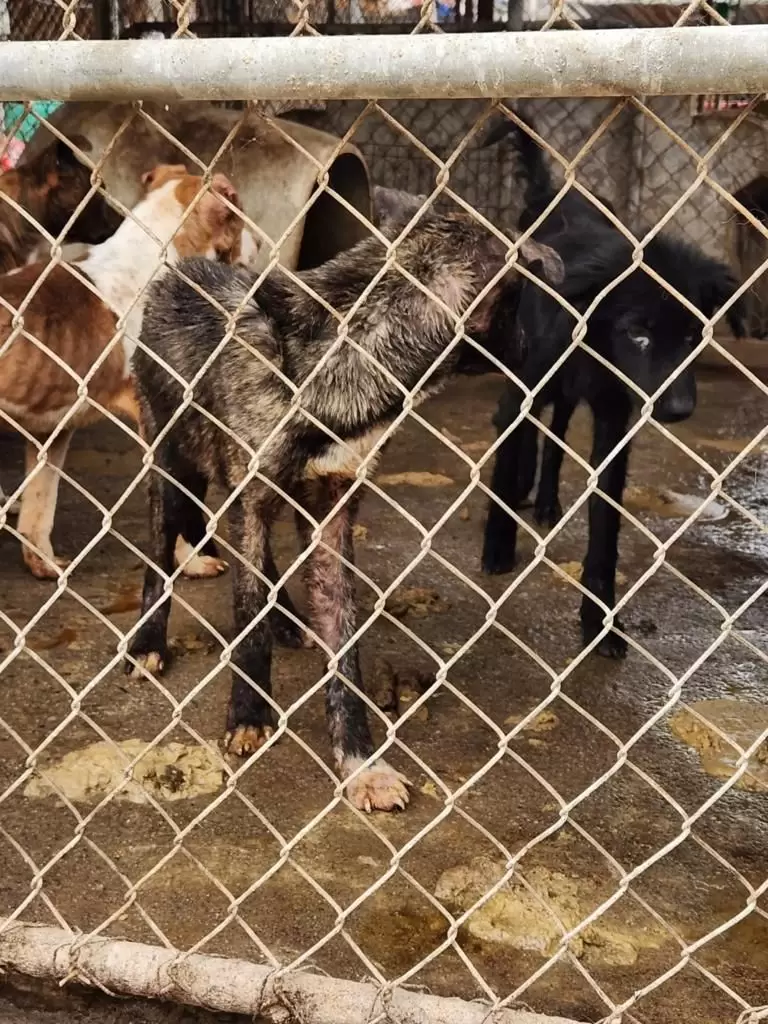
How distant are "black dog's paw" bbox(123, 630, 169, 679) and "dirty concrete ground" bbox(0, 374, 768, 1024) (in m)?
0.05

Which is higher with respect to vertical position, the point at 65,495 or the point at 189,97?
the point at 189,97

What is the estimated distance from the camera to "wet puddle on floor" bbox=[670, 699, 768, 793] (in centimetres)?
287

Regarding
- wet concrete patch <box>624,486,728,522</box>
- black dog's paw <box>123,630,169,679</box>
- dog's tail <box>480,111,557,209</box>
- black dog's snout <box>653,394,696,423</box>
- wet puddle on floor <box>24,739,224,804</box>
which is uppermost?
dog's tail <box>480,111,557,209</box>

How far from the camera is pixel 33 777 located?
273cm

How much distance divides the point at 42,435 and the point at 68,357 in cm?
49

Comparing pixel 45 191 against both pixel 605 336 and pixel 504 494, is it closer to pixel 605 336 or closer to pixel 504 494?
pixel 504 494

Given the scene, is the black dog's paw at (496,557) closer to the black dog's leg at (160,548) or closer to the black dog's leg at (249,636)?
the black dog's leg at (160,548)

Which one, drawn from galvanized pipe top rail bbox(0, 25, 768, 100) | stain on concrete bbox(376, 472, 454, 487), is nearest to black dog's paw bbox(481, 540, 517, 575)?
stain on concrete bbox(376, 472, 454, 487)

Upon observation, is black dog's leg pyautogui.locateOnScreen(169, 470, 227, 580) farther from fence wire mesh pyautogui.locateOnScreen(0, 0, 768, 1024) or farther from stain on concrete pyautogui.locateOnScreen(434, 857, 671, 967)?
stain on concrete pyautogui.locateOnScreen(434, 857, 671, 967)

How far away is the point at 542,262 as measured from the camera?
2455 mm

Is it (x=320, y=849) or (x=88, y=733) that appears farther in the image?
(x=88, y=733)

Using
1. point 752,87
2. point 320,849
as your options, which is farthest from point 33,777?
point 752,87

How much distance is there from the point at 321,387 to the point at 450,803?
3.80 ft

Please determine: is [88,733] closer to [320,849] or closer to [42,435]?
[320,849]
